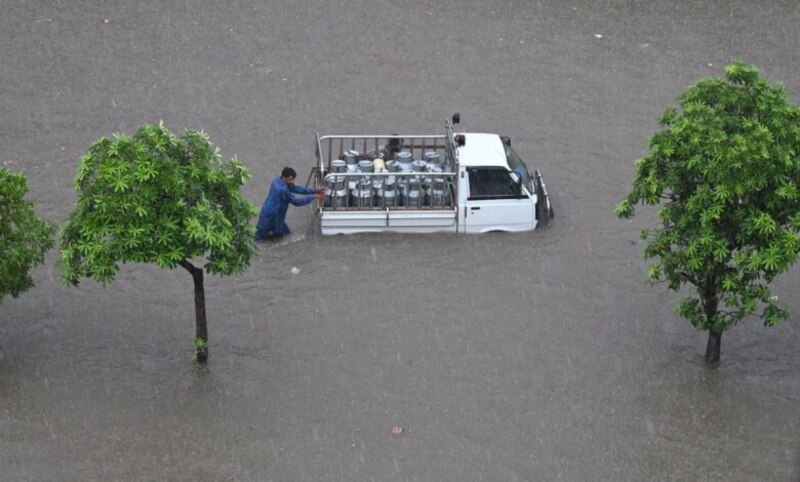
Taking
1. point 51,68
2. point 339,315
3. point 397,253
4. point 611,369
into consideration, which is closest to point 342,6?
point 51,68

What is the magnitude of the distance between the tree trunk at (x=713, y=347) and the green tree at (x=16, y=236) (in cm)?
840

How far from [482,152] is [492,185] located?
1.82ft

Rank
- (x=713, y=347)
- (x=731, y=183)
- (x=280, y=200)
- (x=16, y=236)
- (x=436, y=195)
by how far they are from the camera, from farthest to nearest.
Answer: (x=436, y=195) < (x=280, y=200) < (x=713, y=347) < (x=16, y=236) < (x=731, y=183)

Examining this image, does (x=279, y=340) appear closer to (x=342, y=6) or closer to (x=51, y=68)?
(x=51, y=68)

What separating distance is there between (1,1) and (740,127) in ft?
61.6

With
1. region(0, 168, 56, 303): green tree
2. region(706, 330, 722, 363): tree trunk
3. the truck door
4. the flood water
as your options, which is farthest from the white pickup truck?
region(0, 168, 56, 303): green tree

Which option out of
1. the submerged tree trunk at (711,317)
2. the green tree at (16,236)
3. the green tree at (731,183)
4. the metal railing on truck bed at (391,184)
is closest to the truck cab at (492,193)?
the metal railing on truck bed at (391,184)

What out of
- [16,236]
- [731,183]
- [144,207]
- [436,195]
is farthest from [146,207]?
[731,183]

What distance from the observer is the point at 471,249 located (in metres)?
17.3

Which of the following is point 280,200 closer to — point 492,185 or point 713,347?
point 492,185

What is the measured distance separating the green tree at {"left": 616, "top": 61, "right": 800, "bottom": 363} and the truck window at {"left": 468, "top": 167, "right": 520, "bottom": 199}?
3.69 m

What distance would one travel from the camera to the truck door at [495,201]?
56.8ft

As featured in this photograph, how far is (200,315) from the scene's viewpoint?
1424 centimetres

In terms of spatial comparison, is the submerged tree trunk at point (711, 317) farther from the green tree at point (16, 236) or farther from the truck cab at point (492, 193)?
the green tree at point (16, 236)
